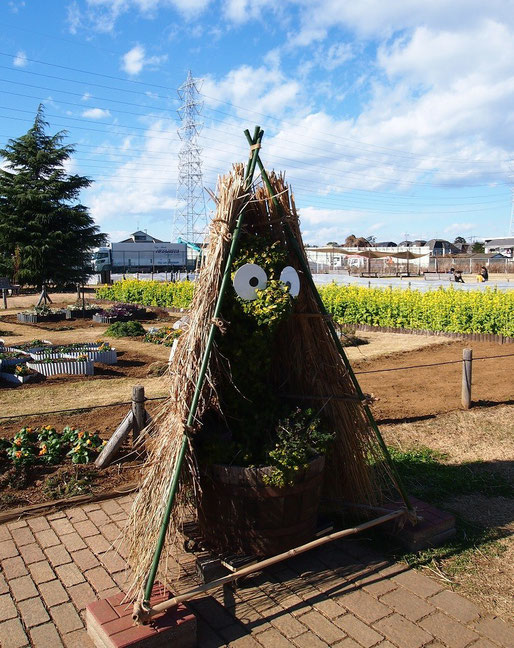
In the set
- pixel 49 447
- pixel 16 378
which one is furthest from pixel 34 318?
pixel 49 447

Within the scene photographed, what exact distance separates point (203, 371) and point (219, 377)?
42 cm

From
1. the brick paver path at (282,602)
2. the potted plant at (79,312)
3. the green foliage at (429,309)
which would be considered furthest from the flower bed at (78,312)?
the brick paver path at (282,602)

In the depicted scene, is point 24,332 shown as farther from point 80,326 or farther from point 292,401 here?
point 292,401

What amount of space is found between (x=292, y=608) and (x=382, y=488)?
1614 mm

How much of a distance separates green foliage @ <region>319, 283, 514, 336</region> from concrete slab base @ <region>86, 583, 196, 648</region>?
12646mm

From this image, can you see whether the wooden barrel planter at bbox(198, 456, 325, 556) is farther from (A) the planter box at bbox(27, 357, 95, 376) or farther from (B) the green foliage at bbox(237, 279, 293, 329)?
(A) the planter box at bbox(27, 357, 95, 376)

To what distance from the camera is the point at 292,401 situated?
14.3 feet

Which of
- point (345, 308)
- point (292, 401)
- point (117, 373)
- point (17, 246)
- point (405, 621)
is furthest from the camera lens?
point (17, 246)

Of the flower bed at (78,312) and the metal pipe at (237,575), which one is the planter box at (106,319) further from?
the metal pipe at (237,575)

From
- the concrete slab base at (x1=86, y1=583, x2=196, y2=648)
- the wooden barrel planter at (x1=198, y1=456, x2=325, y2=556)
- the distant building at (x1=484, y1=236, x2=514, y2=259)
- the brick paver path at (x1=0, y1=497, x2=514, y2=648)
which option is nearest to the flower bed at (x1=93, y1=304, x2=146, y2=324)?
the brick paver path at (x1=0, y1=497, x2=514, y2=648)

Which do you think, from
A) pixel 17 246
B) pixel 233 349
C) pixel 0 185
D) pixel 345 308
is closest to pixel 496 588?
pixel 233 349

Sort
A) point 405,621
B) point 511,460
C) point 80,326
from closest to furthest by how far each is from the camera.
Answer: point 405,621
point 511,460
point 80,326

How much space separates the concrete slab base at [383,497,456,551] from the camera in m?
4.04

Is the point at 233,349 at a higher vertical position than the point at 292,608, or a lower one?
higher
